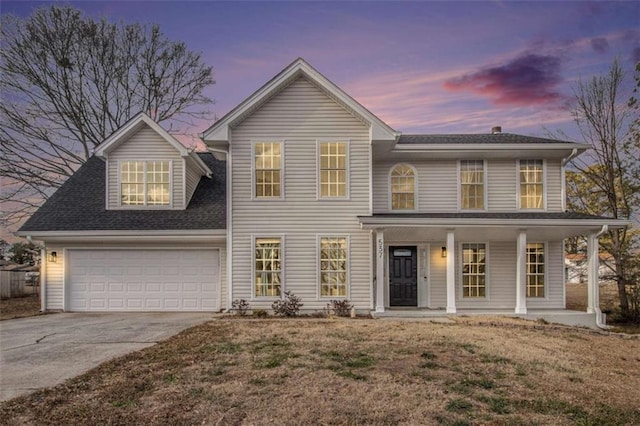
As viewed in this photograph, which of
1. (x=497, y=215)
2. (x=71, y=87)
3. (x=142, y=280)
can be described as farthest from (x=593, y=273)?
(x=71, y=87)

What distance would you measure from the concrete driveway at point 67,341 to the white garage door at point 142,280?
66 cm

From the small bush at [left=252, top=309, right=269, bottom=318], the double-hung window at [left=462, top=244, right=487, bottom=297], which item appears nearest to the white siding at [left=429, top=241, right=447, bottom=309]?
the double-hung window at [left=462, top=244, right=487, bottom=297]

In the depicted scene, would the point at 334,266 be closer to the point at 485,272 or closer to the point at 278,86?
the point at 485,272

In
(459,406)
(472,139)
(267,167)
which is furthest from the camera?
(472,139)

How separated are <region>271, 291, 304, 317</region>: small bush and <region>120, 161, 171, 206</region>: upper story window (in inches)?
A: 214

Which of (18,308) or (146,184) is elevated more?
(146,184)

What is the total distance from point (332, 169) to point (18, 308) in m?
13.3

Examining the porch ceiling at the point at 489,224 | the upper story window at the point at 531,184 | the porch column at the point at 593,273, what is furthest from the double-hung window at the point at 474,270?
the porch column at the point at 593,273

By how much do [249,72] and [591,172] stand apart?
14405mm

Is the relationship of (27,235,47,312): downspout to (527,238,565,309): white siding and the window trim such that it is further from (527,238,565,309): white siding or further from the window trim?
(527,238,565,309): white siding

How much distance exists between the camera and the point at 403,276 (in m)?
14.1

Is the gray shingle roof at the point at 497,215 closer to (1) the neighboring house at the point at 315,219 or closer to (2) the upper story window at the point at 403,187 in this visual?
(1) the neighboring house at the point at 315,219

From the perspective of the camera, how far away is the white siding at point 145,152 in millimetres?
14398

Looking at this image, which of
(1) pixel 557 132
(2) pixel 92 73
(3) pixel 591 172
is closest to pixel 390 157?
(1) pixel 557 132
